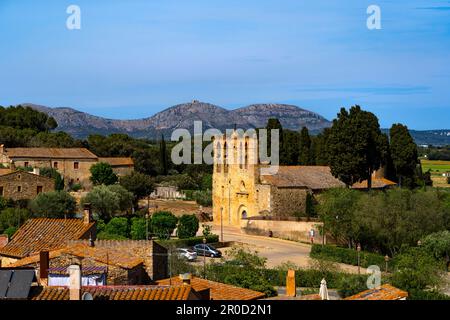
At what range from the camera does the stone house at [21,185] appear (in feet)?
153

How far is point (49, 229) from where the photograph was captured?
81.8ft

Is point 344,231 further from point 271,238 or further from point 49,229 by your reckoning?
point 49,229

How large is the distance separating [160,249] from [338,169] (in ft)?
79.3

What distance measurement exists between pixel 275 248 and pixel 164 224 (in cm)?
656

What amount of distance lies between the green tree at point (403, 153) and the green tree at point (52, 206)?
2192cm

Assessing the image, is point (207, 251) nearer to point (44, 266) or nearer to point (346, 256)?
point (346, 256)

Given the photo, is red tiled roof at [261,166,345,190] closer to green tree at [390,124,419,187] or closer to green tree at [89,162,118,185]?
green tree at [390,124,419,187]

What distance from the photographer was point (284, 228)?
4244 centimetres

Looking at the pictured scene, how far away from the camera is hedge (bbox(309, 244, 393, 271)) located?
112ft

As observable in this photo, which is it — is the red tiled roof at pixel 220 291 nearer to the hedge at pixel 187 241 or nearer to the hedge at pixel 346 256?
the hedge at pixel 346 256

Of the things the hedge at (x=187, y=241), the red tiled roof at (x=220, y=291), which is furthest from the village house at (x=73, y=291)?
the hedge at (x=187, y=241)

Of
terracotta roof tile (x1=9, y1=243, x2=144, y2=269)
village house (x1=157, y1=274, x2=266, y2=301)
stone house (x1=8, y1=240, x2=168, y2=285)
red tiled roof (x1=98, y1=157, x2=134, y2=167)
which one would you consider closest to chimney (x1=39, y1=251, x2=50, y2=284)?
stone house (x1=8, y1=240, x2=168, y2=285)

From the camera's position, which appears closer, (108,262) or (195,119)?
(108,262)

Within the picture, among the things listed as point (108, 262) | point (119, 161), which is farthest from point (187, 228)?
point (119, 161)
